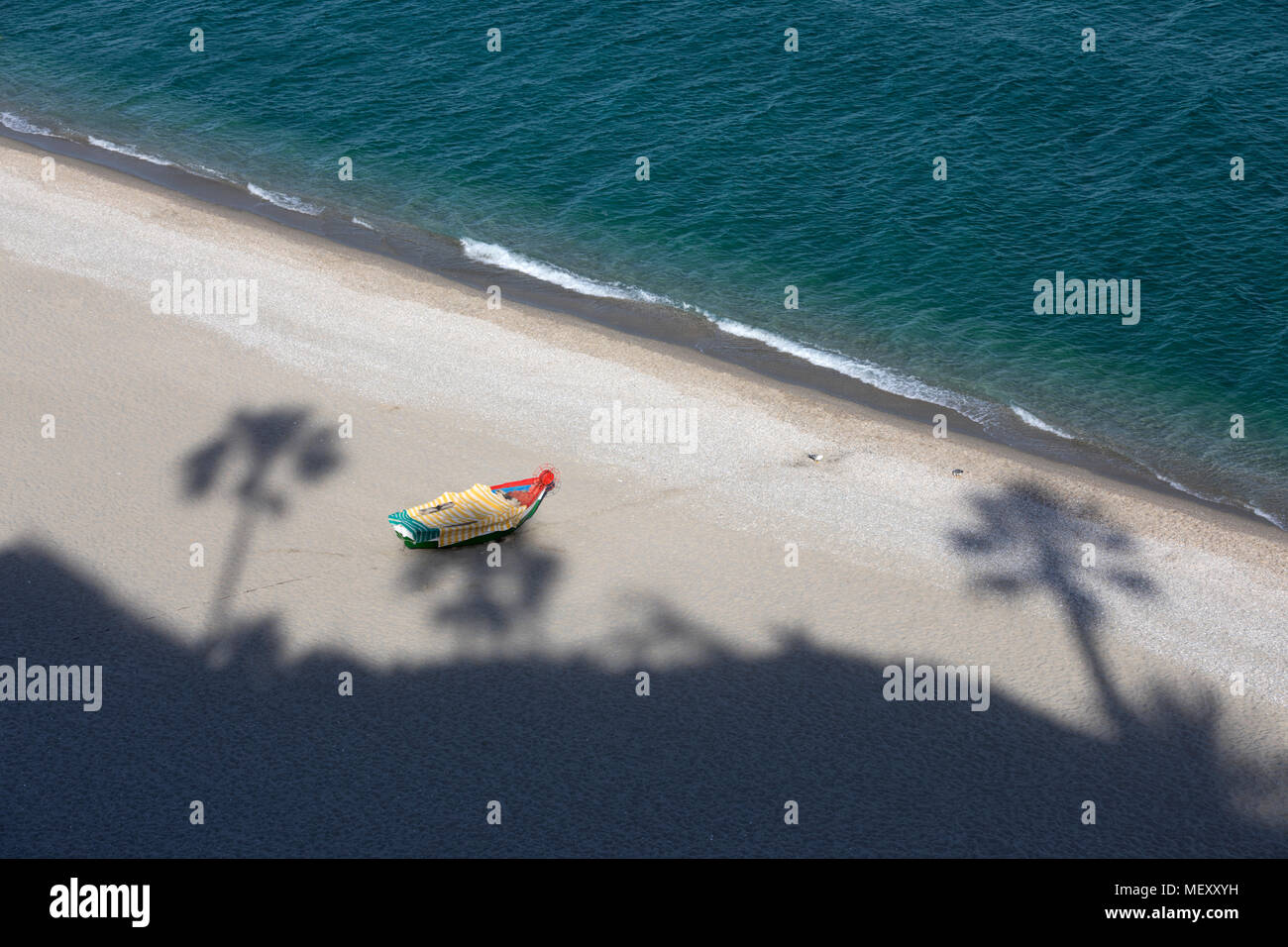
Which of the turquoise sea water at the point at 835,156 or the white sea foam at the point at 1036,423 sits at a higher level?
the turquoise sea water at the point at 835,156

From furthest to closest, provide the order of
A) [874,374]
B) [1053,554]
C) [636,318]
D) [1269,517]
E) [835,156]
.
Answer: [835,156]
[636,318]
[874,374]
[1269,517]
[1053,554]

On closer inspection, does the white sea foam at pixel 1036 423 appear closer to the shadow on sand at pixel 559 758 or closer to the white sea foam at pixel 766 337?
the white sea foam at pixel 766 337

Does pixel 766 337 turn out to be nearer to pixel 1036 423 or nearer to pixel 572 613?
pixel 1036 423

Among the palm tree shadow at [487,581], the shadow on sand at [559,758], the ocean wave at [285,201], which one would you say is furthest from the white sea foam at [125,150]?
the palm tree shadow at [487,581]

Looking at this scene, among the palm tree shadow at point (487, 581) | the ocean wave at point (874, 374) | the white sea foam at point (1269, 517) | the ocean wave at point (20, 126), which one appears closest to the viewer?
the palm tree shadow at point (487, 581)

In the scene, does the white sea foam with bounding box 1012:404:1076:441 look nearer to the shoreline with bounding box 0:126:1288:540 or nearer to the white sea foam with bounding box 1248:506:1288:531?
the shoreline with bounding box 0:126:1288:540

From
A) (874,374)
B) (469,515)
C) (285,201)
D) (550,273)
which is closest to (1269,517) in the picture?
(874,374)
